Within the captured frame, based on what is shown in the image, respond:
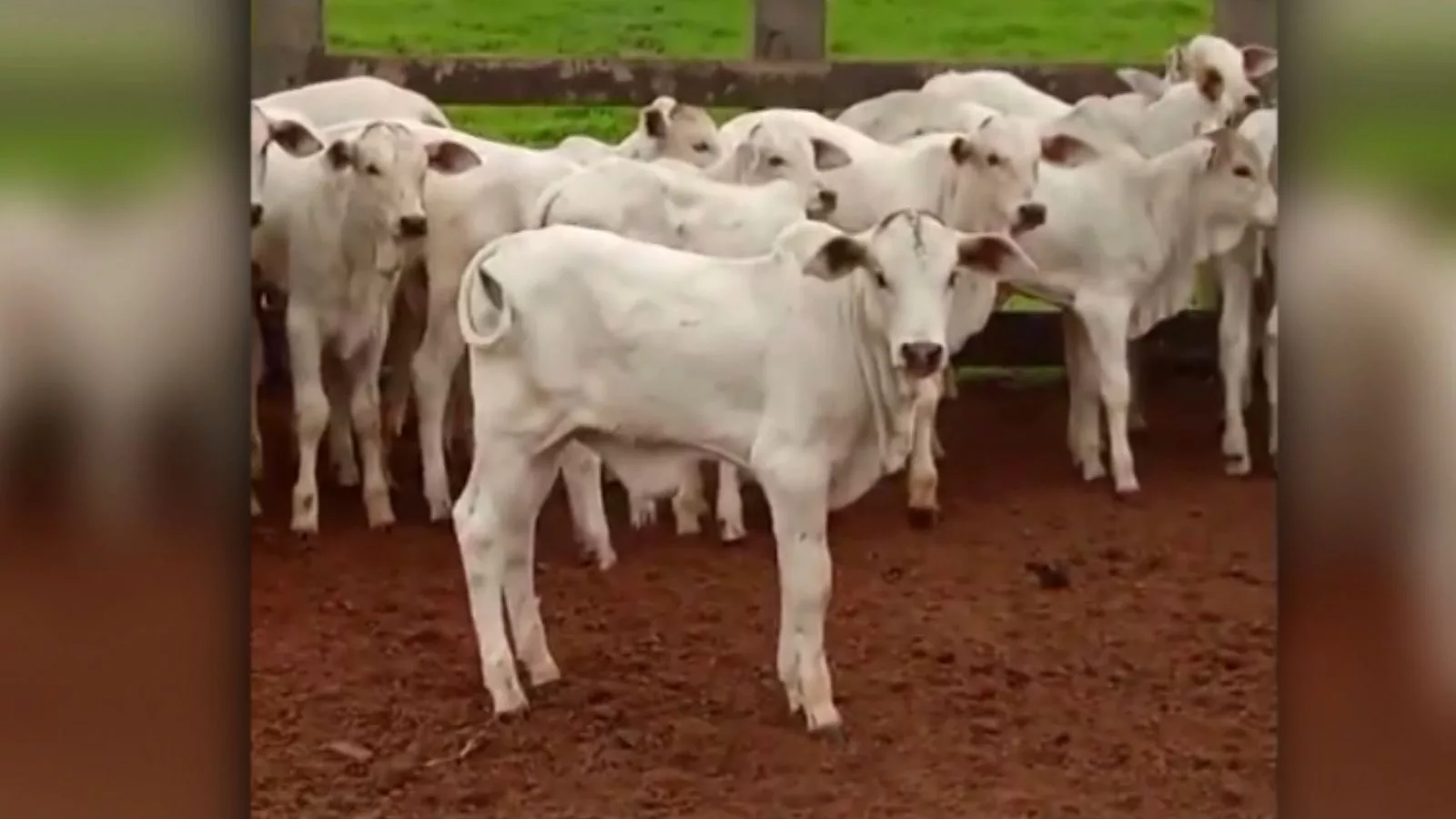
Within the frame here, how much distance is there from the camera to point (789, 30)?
187cm

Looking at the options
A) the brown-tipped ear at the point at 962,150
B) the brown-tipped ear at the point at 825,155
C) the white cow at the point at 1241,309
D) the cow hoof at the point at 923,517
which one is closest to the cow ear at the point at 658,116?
the brown-tipped ear at the point at 825,155

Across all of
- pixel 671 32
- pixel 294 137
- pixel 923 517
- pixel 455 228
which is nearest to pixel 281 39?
pixel 294 137

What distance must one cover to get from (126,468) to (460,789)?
1.18 feet

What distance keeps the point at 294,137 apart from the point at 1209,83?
725 mm

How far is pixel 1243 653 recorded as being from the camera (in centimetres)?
182

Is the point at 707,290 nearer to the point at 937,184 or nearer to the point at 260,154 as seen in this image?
the point at 937,184

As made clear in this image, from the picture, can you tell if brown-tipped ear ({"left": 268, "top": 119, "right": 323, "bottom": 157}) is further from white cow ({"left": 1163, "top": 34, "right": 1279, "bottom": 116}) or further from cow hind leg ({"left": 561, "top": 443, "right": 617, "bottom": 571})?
white cow ({"left": 1163, "top": 34, "right": 1279, "bottom": 116})

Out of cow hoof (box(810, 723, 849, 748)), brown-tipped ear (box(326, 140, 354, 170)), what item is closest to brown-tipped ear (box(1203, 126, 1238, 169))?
cow hoof (box(810, 723, 849, 748))

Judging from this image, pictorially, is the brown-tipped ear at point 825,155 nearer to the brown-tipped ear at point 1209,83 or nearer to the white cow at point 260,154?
the brown-tipped ear at point 1209,83

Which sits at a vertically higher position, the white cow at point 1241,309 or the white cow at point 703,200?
the white cow at point 703,200

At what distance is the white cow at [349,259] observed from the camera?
73.5 inches

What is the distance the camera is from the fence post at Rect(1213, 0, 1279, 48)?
1822 mm

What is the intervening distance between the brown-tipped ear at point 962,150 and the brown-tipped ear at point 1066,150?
84 millimetres

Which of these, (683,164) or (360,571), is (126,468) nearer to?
(360,571)
